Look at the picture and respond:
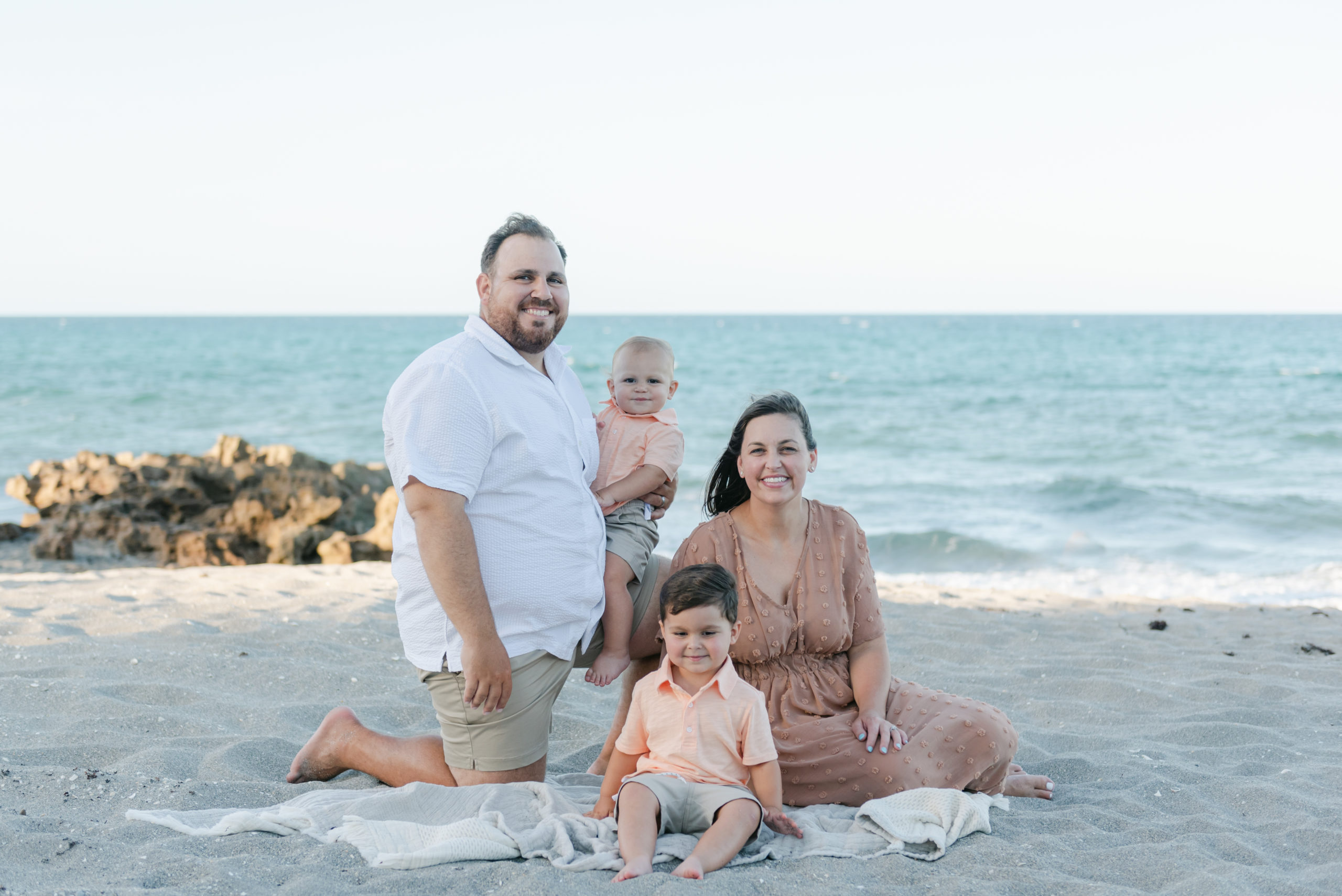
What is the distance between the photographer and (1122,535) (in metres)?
11.7

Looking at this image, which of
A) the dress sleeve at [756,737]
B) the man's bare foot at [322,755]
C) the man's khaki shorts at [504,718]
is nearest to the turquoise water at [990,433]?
the dress sleeve at [756,737]

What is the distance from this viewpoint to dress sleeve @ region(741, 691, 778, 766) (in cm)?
327

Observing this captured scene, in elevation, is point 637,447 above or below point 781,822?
above

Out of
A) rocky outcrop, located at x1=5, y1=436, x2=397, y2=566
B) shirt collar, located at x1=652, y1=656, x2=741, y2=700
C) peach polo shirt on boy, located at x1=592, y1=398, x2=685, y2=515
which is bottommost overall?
rocky outcrop, located at x1=5, y1=436, x2=397, y2=566

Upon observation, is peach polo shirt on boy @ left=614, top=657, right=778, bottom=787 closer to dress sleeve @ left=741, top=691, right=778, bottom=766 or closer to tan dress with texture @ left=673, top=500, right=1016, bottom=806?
dress sleeve @ left=741, top=691, right=778, bottom=766

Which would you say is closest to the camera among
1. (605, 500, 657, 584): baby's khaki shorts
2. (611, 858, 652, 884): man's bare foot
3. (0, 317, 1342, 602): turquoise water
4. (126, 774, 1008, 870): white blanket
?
(611, 858, 652, 884): man's bare foot

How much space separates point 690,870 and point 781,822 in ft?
1.65

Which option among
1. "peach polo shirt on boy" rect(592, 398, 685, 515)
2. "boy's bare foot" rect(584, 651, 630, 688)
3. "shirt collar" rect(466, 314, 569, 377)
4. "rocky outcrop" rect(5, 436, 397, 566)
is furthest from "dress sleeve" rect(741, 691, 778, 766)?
"rocky outcrop" rect(5, 436, 397, 566)

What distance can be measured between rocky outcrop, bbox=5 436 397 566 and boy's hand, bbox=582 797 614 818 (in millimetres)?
6680

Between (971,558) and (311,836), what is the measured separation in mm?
8716

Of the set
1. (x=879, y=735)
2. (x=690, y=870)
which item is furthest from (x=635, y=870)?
(x=879, y=735)

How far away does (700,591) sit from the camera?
325 cm

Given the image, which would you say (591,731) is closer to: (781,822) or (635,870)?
(781,822)

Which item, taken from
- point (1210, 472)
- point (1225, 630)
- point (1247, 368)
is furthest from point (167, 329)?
point (1225, 630)
